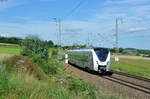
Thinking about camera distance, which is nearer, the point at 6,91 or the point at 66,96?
the point at 66,96

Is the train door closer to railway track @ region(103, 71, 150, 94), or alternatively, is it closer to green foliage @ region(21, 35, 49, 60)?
railway track @ region(103, 71, 150, 94)

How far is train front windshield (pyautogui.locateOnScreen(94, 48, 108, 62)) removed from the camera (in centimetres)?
2413

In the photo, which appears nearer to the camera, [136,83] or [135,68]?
[136,83]

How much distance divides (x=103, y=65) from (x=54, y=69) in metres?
Result: 6.36

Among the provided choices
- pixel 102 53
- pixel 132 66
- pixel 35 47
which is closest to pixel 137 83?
pixel 102 53

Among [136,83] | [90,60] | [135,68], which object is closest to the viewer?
[136,83]

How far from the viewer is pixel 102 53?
2444cm

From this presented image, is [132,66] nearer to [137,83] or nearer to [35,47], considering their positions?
[35,47]

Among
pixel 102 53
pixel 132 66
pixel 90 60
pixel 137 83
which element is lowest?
pixel 132 66

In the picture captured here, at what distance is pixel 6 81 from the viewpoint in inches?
302

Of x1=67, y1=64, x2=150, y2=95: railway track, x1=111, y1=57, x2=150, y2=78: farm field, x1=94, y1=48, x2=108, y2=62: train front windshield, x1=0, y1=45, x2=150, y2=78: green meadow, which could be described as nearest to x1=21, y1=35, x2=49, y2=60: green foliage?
x1=94, y1=48, x2=108, y2=62: train front windshield

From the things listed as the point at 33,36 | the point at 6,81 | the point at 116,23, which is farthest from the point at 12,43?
the point at 6,81

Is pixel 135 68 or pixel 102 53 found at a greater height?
pixel 102 53

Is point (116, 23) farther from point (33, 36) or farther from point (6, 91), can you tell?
point (6, 91)
